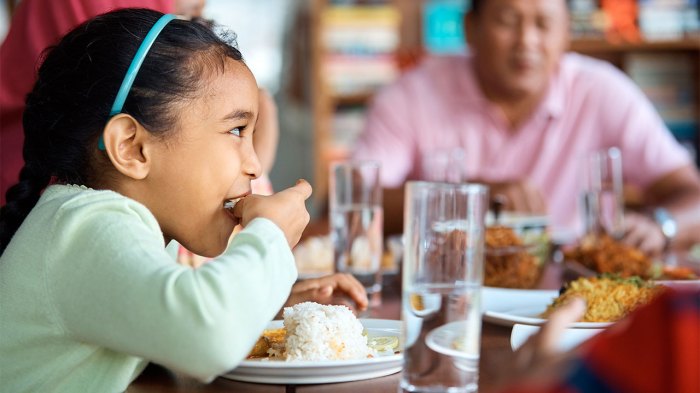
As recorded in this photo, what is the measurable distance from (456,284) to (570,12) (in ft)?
11.7

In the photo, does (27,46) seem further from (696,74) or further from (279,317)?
(696,74)

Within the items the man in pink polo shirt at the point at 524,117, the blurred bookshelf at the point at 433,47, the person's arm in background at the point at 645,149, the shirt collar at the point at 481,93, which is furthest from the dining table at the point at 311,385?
the blurred bookshelf at the point at 433,47

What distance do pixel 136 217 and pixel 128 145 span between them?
0.41ft

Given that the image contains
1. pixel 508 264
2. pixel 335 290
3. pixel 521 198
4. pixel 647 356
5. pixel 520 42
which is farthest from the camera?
pixel 520 42

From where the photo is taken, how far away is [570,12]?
420 centimetres

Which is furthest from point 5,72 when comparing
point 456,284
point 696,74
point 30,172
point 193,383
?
point 696,74

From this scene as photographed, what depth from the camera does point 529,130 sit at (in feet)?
9.94

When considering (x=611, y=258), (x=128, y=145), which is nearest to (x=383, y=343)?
(x=128, y=145)

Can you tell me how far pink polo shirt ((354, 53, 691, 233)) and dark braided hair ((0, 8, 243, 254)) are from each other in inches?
75.4

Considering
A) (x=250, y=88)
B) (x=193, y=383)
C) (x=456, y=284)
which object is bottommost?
(x=193, y=383)

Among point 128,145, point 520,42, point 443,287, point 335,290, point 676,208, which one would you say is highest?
point 520,42

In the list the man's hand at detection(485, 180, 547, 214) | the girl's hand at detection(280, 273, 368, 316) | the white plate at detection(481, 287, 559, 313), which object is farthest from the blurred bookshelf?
the girl's hand at detection(280, 273, 368, 316)

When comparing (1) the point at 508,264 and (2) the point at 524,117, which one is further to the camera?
(2) the point at 524,117

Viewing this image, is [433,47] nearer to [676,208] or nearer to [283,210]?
[676,208]
